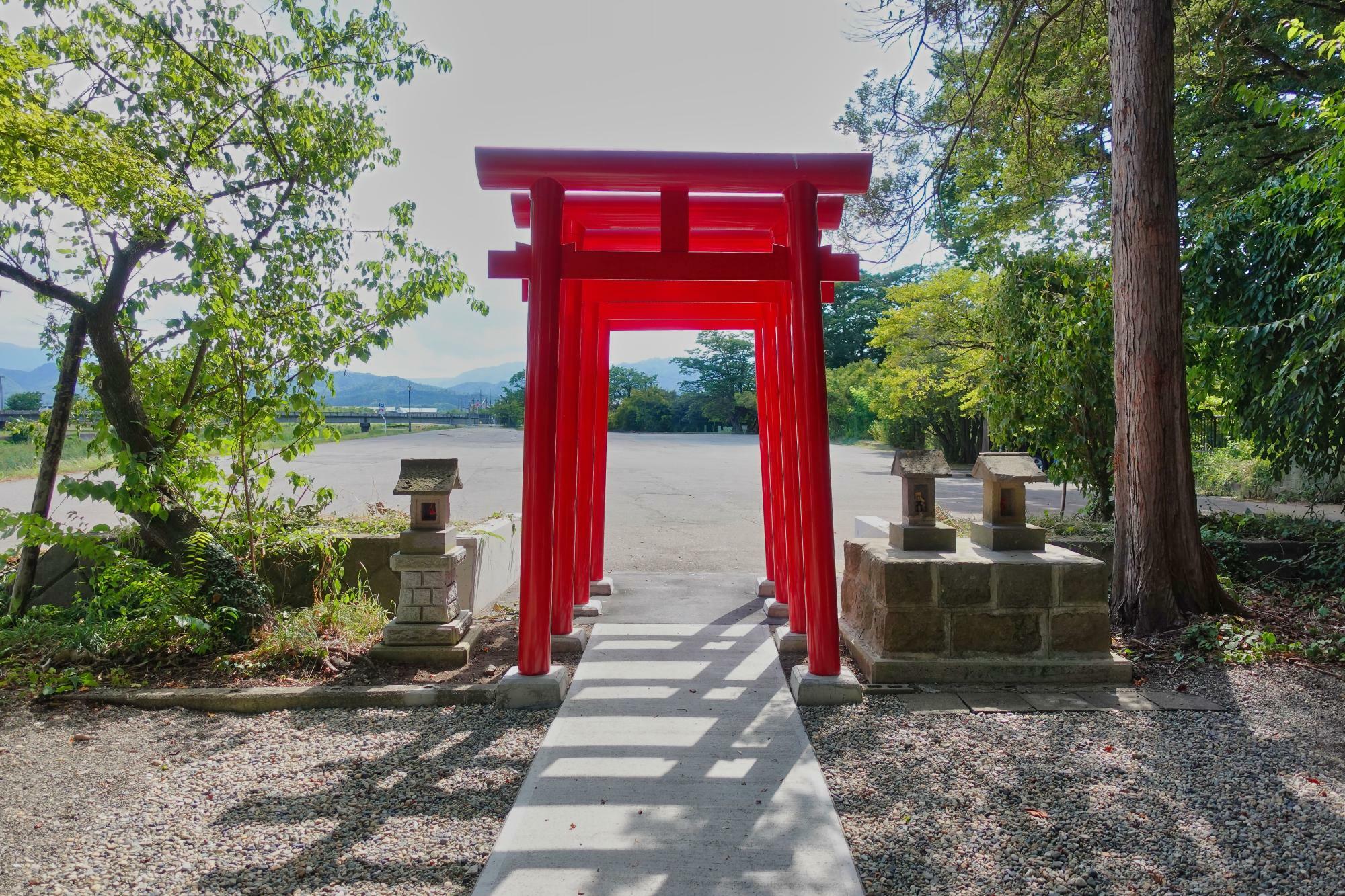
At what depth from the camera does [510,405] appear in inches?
1988

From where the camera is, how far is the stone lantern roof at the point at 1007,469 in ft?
14.8

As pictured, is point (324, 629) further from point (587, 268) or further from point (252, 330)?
point (587, 268)

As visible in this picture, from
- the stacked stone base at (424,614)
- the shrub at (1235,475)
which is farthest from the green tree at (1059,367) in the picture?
the shrub at (1235,475)

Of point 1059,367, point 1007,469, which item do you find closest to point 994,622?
point 1007,469

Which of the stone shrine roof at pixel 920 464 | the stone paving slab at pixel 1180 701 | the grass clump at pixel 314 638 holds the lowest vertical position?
the stone paving slab at pixel 1180 701

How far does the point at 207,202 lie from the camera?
179 inches

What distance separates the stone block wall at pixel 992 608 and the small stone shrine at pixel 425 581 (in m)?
2.58

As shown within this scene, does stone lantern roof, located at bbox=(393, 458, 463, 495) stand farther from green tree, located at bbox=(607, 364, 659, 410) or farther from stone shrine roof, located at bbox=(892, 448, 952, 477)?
green tree, located at bbox=(607, 364, 659, 410)

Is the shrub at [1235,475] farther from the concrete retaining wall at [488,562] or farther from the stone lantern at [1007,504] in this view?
the concrete retaining wall at [488,562]

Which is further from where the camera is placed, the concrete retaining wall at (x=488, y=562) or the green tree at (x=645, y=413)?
the green tree at (x=645, y=413)

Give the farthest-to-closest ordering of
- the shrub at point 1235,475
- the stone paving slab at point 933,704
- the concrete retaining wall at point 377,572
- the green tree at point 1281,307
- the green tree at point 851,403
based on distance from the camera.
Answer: the green tree at point 851,403
the shrub at point 1235,475
the green tree at point 1281,307
the concrete retaining wall at point 377,572
the stone paving slab at point 933,704

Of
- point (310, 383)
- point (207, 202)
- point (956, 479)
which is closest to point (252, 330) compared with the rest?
point (310, 383)

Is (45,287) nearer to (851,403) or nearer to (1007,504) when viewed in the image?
(1007,504)

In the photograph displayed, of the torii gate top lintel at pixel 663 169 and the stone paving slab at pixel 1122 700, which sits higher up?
the torii gate top lintel at pixel 663 169
